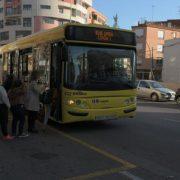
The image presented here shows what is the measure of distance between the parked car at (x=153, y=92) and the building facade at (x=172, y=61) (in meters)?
39.8

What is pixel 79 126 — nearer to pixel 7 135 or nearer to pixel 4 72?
pixel 7 135

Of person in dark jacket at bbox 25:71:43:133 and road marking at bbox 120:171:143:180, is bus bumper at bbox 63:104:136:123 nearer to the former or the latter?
person in dark jacket at bbox 25:71:43:133

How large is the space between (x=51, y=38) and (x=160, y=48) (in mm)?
87034

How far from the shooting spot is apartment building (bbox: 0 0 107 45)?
101m

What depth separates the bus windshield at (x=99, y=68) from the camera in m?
11.8

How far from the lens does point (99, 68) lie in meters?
12.2

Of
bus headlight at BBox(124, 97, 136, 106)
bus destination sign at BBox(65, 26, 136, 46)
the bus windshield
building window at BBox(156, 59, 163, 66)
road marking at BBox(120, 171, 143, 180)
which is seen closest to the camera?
road marking at BBox(120, 171, 143, 180)

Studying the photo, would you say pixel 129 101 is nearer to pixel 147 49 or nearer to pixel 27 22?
pixel 147 49

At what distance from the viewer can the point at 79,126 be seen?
1334 cm

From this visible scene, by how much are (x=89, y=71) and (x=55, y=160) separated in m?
3.97

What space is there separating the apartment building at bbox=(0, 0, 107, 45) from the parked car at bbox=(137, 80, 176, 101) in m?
69.6

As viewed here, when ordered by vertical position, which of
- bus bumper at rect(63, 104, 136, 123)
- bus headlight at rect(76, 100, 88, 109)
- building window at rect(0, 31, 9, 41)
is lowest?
bus bumper at rect(63, 104, 136, 123)

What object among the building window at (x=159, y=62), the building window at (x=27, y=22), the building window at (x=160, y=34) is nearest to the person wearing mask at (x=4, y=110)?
the building window at (x=159, y=62)

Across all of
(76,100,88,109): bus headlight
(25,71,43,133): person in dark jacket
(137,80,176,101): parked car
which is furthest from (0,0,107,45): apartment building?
(25,71,43,133): person in dark jacket
